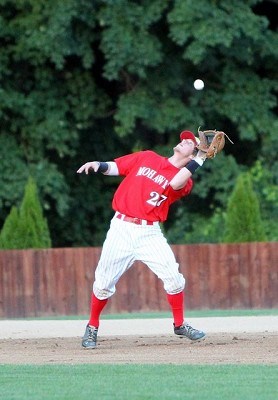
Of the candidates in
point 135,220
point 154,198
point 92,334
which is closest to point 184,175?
point 154,198

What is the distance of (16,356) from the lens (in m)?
11.1

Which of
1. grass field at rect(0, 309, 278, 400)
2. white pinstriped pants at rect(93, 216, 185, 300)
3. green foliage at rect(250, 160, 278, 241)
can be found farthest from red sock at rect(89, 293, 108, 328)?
green foliage at rect(250, 160, 278, 241)

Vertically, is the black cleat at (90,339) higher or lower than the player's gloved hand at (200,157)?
lower

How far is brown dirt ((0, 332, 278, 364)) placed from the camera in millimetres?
10539

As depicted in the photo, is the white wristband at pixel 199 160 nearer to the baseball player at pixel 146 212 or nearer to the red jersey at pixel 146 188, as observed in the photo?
the baseball player at pixel 146 212

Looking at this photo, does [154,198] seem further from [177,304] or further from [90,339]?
[90,339]

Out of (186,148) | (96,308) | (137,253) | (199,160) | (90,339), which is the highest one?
(186,148)

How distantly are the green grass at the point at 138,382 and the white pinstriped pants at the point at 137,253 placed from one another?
4.52ft

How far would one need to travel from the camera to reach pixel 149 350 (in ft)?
37.2

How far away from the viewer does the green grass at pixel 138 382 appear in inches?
330

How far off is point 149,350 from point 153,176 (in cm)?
154

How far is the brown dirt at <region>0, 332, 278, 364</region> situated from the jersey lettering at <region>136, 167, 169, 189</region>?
1.47 m

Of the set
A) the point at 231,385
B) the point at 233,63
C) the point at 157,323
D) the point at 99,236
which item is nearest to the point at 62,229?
the point at 99,236

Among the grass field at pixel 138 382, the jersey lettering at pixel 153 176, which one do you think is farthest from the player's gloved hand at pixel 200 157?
the grass field at pixel 138 382
